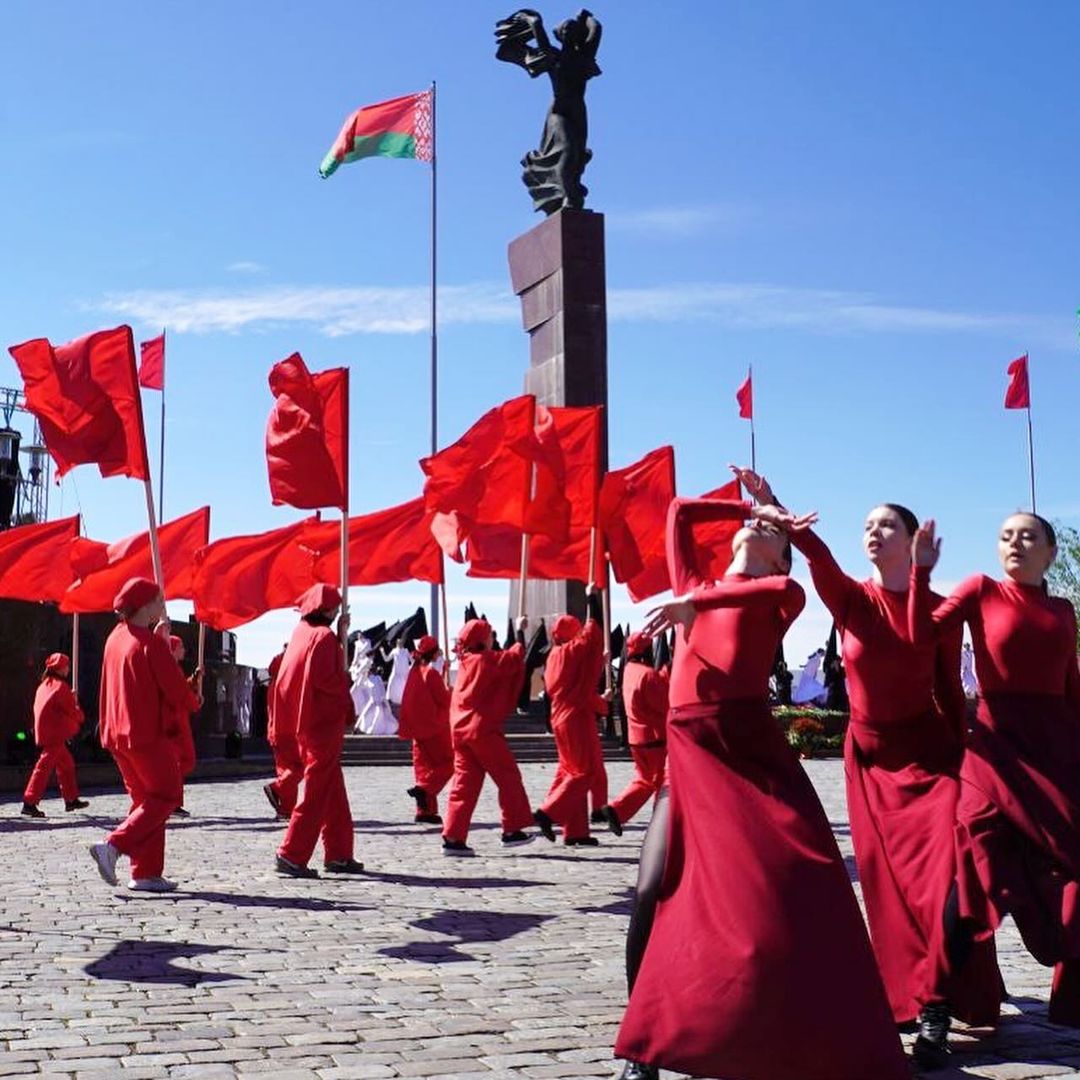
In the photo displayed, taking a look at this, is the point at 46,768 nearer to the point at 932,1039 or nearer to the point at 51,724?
the point at 51,724

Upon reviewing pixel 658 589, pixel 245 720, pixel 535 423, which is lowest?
pixel 245 720

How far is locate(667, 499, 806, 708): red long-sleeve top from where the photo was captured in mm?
5074

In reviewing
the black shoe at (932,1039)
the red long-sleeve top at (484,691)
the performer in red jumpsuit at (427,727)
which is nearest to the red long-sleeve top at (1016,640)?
the black shoe at (932,1039)

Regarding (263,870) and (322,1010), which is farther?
(263,870)

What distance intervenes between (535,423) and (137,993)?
416 inches

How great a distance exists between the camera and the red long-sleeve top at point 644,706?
505 inches

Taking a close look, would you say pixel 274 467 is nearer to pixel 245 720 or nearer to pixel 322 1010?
pixel 322 1010

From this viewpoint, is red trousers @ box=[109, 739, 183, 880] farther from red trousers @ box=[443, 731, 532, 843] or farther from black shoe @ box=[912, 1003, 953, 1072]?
black shoe @ box=[912, 1003, 953, 1072]

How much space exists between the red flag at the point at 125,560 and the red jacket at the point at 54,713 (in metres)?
2.48

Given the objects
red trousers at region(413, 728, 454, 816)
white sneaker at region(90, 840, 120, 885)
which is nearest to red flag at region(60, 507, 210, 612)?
red trousers at region(413, 728, 454, 816)

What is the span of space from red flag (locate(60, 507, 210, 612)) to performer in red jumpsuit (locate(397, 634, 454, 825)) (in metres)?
4.33

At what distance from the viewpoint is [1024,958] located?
7.60m

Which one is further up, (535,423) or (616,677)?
(535,423)

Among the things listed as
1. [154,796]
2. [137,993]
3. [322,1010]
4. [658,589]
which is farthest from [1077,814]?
[658,589]
